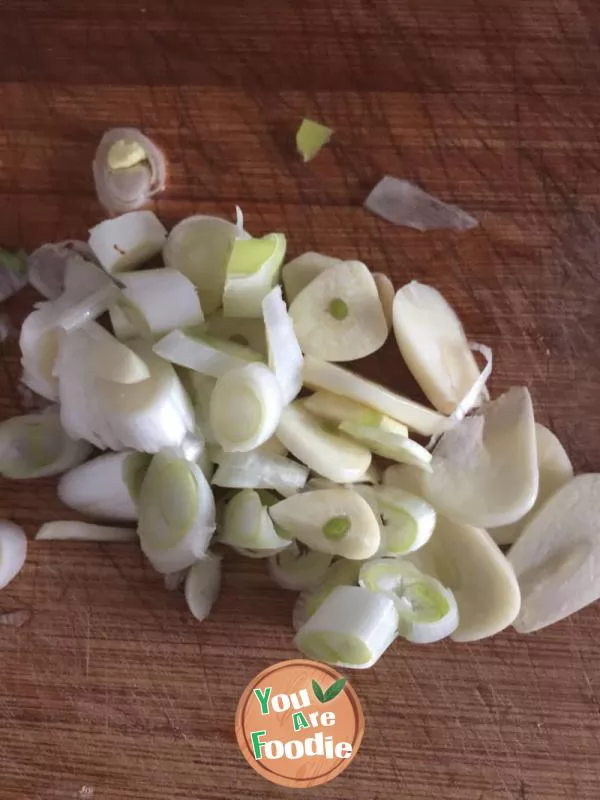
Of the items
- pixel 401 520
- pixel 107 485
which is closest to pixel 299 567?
pixel 401 520

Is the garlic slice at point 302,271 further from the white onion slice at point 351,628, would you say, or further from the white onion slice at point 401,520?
the white onion slice at point 351,628

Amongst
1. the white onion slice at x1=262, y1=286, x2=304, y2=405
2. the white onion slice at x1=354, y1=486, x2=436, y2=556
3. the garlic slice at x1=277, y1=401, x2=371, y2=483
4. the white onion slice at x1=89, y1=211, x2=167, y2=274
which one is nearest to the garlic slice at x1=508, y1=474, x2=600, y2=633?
the white onion slice at x1=354, y1=486, x2=436, y2=556

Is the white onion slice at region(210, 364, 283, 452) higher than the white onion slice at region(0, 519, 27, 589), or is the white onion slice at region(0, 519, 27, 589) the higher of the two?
the white onion slice at region(210, 364, 283, 452)

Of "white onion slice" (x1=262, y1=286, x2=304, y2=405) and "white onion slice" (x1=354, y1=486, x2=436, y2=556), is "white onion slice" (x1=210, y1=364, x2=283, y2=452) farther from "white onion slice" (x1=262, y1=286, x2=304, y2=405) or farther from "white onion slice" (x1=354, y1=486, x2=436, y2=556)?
"white onion slice" (x1=354, y1=486, x2=436, y2=556)

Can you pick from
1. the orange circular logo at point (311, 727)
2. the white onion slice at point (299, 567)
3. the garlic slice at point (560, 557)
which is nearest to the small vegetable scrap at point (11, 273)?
the white onion slice at point (299, 567)

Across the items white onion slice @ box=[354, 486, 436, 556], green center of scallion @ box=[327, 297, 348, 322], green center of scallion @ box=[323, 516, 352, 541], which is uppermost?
green center of scallion @ box=[327, 297, 348, 322]
